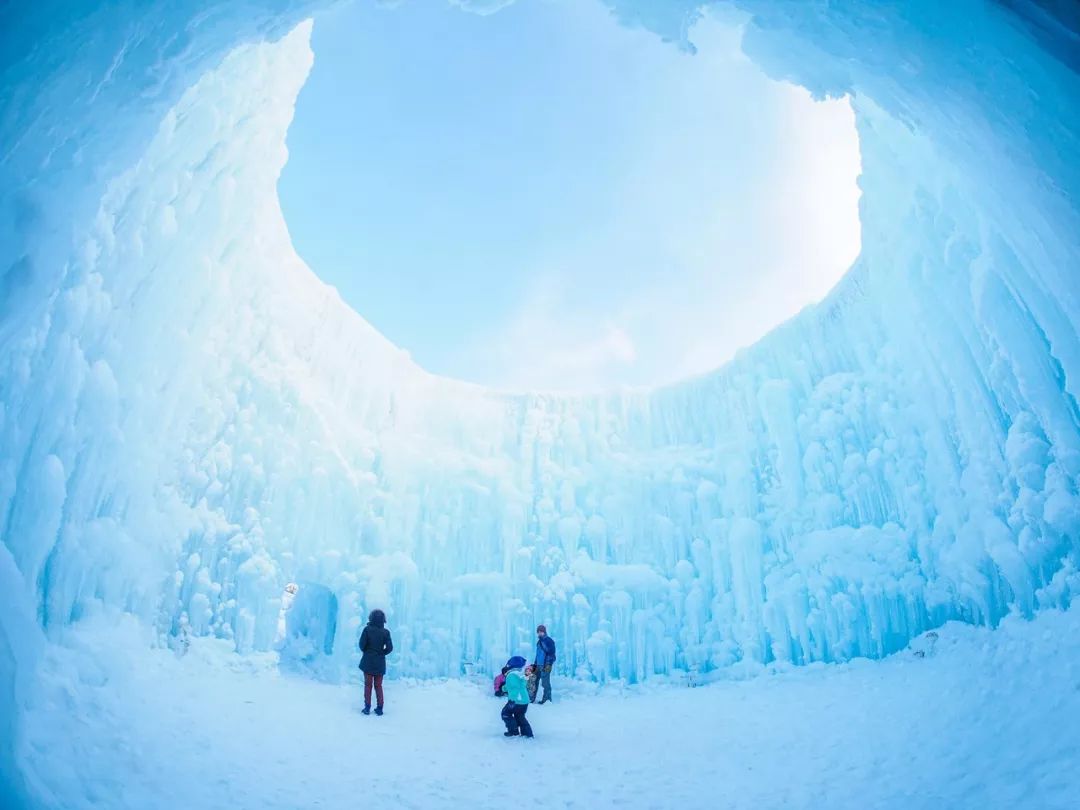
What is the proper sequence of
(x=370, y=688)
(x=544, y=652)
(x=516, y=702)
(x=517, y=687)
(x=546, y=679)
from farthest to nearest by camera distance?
(x=546, y=679), (x=544, y=652), (x=370, y=688), (x=516, y=702), (x=517, y=687)

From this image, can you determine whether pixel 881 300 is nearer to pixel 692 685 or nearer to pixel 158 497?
pixel 692 685

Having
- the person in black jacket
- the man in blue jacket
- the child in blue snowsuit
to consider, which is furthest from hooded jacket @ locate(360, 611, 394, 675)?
the man in blue jacket

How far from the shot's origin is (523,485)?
12.2 meters

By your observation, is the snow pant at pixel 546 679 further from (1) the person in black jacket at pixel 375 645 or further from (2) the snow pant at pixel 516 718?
(1) the person in black jacket at pixel 375 645

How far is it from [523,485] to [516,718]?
602 cm

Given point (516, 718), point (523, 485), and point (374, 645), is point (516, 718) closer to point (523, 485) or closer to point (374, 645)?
point (374, 645)

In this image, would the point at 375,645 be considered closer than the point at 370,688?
Yes

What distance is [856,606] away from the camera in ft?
32.2

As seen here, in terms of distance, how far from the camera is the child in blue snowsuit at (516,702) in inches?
241

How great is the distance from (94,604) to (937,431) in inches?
436

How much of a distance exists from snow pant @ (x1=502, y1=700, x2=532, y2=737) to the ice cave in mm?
304

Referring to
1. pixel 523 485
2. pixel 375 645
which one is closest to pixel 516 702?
pixel 375 645

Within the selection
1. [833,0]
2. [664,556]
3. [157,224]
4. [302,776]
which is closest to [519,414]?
[664,556]

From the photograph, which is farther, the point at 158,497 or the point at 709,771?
the point at 158,497
